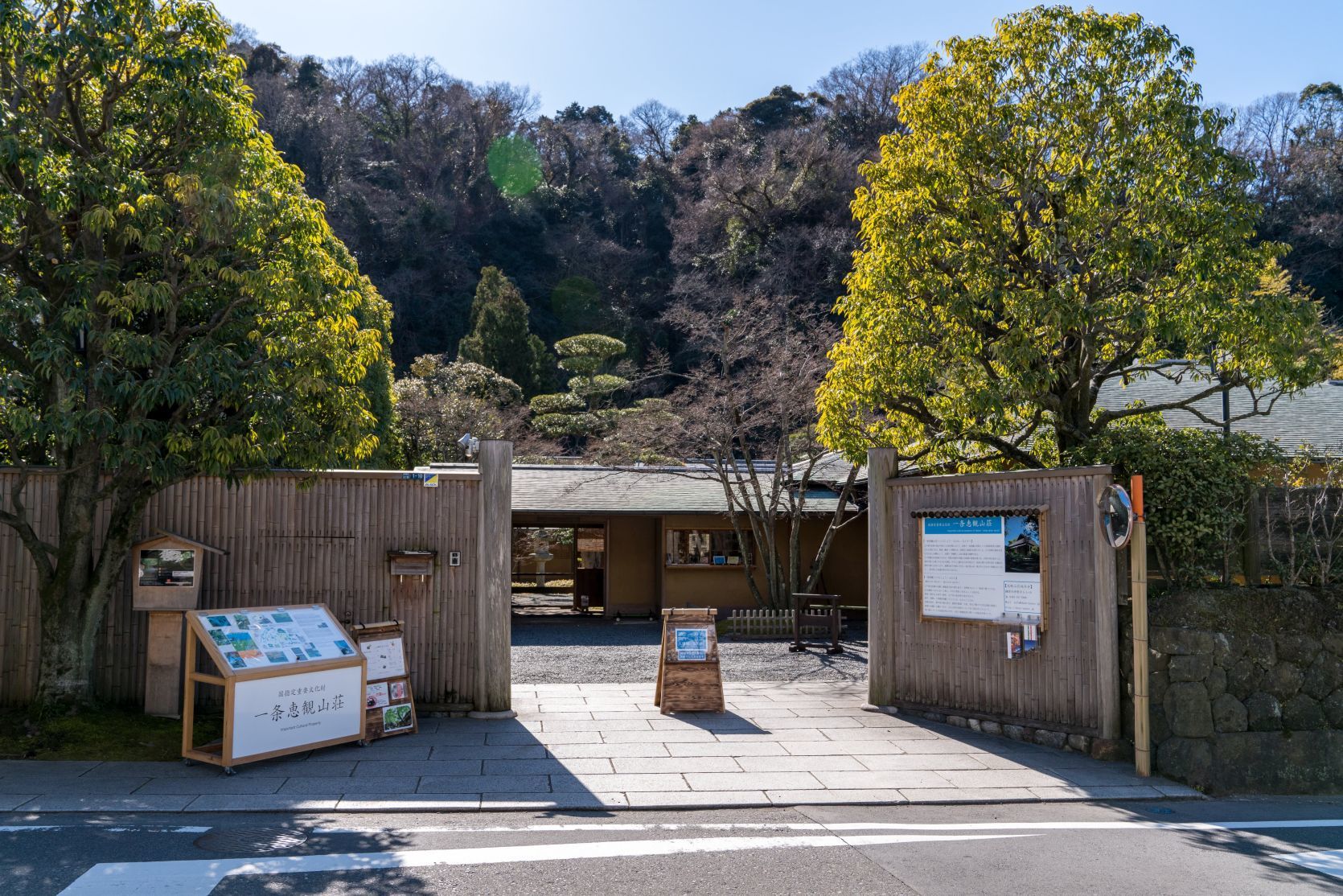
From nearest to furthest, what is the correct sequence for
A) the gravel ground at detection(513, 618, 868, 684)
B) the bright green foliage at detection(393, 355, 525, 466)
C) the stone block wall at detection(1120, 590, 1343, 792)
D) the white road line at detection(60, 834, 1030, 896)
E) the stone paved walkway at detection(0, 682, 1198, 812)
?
1. the white road line at detection(60, 834, 1030, 896)
2. the stone paved walkway at detection(0, 682, 1198, 812)
3. the stone block wall at detection(1120, 590, 1343, 792)
4. the gravel ground at detection(513, 618, 868, 684)
5. the bright green foliage at detection(393, 355, 525, 466)

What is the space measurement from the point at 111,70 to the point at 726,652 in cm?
1119

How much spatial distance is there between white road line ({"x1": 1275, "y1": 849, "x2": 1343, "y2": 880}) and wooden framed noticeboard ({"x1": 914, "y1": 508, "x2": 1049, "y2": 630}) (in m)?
3.04

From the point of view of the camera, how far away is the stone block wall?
8211mm

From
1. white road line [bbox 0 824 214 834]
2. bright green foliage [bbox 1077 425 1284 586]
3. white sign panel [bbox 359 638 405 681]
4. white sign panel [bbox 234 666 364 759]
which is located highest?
bright green foliage [bbox 1077 425 1284 586]

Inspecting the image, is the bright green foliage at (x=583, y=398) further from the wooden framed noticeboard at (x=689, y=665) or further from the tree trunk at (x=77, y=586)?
A: the tree trunk at (x=77, y=586)

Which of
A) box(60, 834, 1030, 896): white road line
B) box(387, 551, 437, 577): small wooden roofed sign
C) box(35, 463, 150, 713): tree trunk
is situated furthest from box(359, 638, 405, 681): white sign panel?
box(60, 834, 1030, 896): white road line

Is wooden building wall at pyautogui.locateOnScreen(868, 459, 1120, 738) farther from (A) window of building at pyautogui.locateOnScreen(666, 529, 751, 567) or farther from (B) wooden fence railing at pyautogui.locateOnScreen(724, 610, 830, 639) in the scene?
(A) window of building at pyautogui.locateOnScreen(666, 529, 751, 567)

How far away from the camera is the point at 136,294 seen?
8141 mm

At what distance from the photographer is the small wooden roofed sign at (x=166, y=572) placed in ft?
30.1

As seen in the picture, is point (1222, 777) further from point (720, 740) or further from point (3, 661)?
point (3, 661)

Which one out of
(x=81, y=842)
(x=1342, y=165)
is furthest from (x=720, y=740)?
(x=1342, y=165)

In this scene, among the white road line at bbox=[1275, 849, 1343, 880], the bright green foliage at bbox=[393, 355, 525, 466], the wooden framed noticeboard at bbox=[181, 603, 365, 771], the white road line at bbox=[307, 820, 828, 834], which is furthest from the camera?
the bright green foliage at bbox=[393, 355, 525, 466]

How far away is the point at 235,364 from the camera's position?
28.2 ft

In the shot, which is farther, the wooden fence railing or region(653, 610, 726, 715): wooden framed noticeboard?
the wooden fence railing
